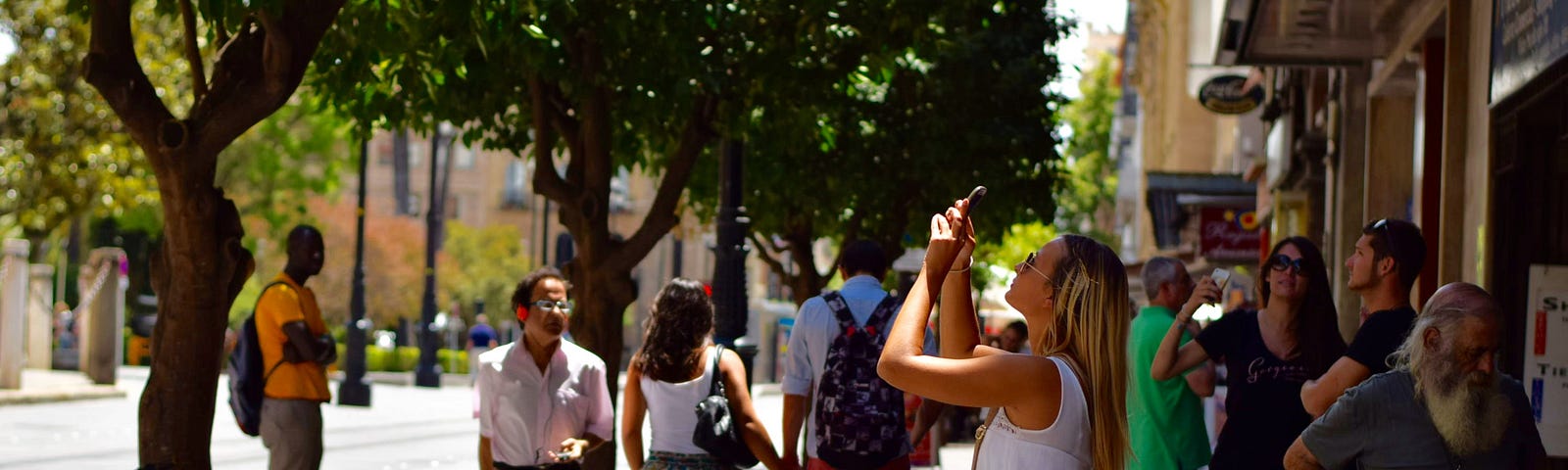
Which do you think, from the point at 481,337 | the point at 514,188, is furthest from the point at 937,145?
the point at 514,188

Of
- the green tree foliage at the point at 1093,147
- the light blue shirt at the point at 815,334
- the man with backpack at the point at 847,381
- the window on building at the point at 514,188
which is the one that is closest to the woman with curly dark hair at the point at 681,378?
the man with backpack at the point at 847,381

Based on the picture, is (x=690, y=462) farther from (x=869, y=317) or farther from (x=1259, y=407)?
(x=1259, y=407)

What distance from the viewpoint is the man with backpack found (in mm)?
8117

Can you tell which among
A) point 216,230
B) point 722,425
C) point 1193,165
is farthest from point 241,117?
point 1193,165

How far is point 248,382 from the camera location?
28.6 ft

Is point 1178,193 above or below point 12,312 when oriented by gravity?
above

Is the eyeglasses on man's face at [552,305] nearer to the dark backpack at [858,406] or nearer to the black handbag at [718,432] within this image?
the black handbag at [718,432]

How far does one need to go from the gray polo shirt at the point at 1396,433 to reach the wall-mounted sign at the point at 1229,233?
20545 millimetres

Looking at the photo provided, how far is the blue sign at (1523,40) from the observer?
658 cm

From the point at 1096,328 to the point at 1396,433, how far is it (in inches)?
32.5

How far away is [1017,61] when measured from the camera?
23828mm

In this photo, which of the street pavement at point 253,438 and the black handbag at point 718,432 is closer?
the black handbag at point 718,432

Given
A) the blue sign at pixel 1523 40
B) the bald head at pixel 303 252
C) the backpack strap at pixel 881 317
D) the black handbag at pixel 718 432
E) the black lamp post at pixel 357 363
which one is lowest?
the black lamp post at pixel 357 363

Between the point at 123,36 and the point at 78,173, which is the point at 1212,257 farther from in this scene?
the point at 123,36
